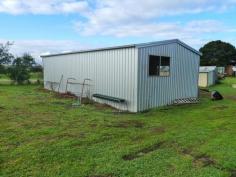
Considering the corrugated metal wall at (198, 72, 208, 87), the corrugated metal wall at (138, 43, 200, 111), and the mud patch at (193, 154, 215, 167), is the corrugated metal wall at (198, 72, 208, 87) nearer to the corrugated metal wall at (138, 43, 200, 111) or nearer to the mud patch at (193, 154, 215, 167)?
the corrugated metal wall at (138, 43, 200, 111)

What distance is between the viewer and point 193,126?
773cm

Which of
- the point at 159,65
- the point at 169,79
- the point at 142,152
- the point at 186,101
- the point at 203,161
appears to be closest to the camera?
the point at 203,161

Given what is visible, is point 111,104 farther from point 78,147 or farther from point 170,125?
point 78,147

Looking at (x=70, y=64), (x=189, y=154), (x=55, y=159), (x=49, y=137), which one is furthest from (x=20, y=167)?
(x=70, y=64)

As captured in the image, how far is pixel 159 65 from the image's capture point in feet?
37.4

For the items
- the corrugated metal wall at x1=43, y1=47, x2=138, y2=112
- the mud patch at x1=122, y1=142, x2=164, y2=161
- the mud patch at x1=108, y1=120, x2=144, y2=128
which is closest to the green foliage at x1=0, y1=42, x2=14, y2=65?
the corrugated metal wall at x1=43, y1=47, x2=138, y2=112

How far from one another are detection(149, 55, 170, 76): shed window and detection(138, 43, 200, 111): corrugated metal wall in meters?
0.17

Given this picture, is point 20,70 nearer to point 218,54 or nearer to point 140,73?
point 140,73

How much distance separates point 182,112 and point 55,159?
631 centimetres

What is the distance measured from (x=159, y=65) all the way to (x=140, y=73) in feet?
4.66

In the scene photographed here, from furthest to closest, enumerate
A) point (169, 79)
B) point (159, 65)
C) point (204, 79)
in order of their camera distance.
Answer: point (204, 79) → point (169, 79) → point (159, 65)

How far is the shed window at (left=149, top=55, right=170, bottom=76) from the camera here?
11.0 meters

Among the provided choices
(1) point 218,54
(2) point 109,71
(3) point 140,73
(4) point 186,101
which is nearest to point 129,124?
(3) point 140,73

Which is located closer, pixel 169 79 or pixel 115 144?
pixel 115 144
